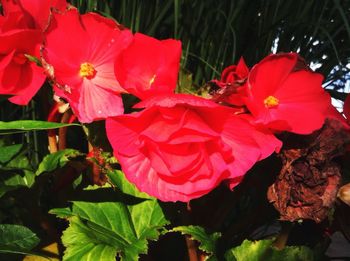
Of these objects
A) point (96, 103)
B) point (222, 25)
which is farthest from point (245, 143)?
point (222, 25)

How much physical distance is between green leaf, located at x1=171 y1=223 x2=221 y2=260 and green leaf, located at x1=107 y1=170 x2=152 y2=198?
0.08m

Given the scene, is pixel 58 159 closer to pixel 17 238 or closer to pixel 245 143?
pixel 17 238

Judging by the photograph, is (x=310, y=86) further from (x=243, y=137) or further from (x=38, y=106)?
(x=38, y=106)

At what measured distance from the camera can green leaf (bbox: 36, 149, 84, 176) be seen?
19.6 inches

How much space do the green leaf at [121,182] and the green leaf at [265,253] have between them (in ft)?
0.41

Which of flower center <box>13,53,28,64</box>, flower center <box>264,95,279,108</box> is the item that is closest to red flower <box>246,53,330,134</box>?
flower center <box>264,95,279,108</box>

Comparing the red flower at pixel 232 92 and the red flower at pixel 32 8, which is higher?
the red flower at pixel 32 8

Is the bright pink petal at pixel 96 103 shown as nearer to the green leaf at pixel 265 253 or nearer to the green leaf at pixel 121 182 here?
the green leaf at pixel 121 182

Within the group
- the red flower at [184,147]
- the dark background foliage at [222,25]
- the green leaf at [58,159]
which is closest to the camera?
the red flower at [184,147]

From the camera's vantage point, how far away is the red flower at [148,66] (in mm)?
404

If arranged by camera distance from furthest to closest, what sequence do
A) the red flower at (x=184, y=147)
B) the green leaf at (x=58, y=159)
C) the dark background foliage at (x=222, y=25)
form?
the dark background foliage at (x=222, y=25) < the green leaf at (x=58, y=159) < the red flower at (x=184, y=147)

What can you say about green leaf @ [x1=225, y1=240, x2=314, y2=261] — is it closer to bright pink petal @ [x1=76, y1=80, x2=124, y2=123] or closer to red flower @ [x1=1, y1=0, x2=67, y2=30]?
bright pink petal @ [x1=76, y1=80, x2=124, y2=123]

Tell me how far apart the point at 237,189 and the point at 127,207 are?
126 mm

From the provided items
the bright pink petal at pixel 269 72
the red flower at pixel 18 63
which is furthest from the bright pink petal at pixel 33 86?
the bright pink petal at pixel 269 72
